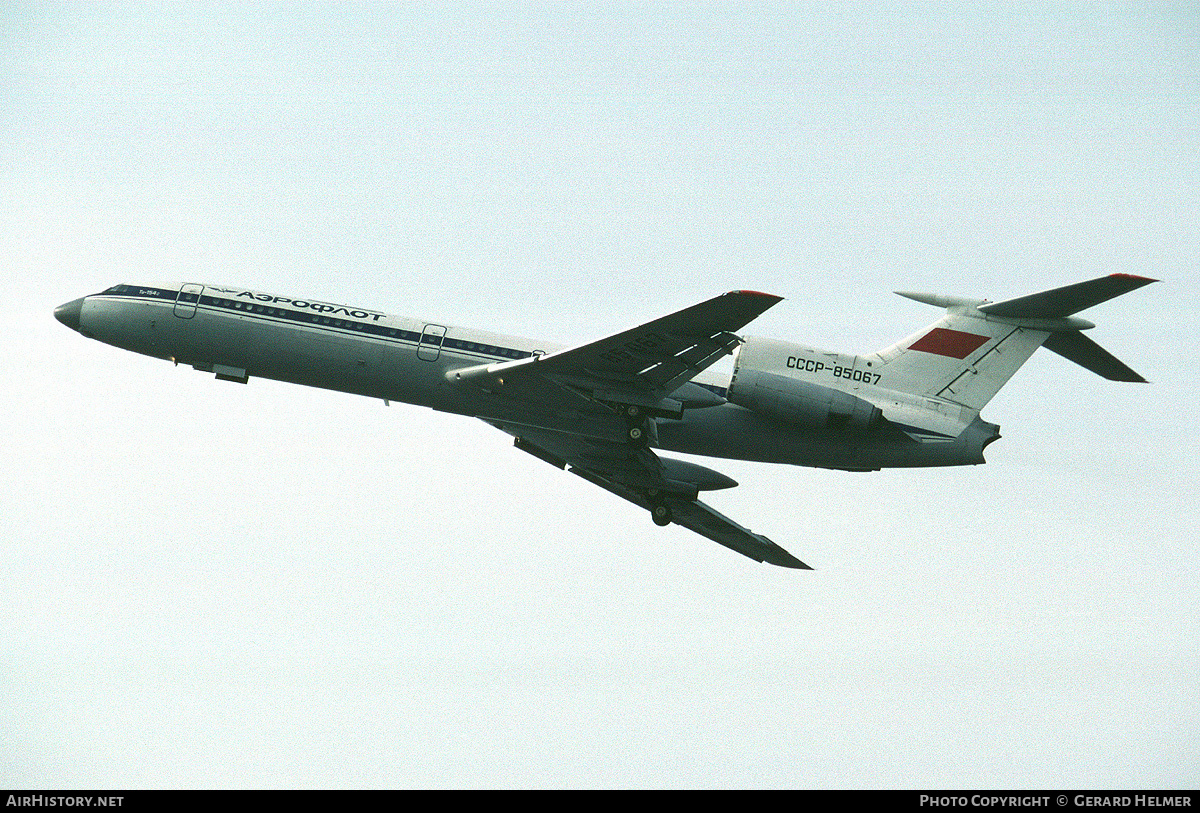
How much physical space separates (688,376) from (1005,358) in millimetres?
8094

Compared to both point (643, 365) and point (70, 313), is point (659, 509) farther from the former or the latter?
point (70, 313)

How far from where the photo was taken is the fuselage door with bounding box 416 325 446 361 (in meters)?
26.6

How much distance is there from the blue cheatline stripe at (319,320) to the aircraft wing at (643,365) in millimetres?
872

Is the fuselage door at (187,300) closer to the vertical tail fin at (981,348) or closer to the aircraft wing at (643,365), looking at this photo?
the aircraft wing at (643,365)

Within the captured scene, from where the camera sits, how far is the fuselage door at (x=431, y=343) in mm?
26609

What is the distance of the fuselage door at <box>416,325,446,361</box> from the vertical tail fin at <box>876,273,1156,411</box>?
34.1 feet

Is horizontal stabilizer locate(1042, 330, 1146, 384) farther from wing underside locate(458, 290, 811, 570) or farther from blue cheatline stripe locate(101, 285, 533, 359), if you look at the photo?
blue cheatline stripe locate(101, 285, 533, 359)

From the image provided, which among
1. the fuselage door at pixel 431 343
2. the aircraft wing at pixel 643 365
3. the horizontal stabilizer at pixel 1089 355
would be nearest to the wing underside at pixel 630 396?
the aircraft wing at pixel 643 365

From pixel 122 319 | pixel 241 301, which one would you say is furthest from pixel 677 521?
pixel 122 319

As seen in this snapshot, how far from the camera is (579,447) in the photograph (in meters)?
29.0

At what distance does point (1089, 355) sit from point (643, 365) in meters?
10.6
